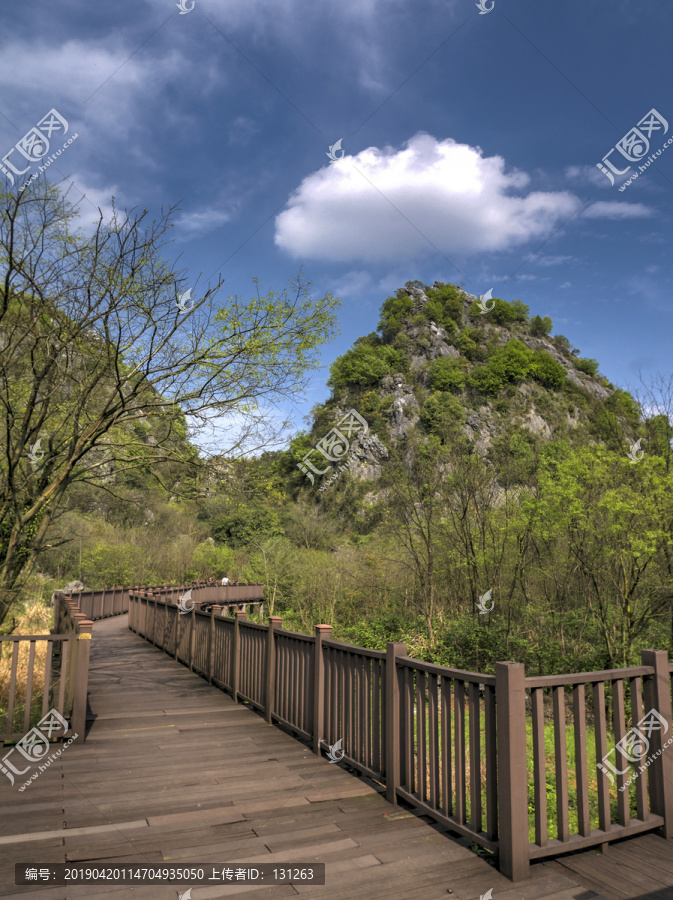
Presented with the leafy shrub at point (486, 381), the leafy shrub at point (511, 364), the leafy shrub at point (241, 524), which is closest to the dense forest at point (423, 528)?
the leafy shrub at point (241, 524)

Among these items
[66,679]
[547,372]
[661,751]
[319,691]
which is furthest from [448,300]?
[661,751]

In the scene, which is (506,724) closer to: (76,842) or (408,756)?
(408,756)

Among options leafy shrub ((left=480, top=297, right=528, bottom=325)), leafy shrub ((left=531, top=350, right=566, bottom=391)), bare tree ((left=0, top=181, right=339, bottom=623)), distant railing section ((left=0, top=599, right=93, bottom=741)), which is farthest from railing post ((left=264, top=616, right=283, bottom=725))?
leafy shrub ((left=480, top=297, right=528, bottom=325))

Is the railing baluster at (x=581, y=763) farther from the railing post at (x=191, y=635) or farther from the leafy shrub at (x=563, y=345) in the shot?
the leafy shrub at (x=563, y=345)

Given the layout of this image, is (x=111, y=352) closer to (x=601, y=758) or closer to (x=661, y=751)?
(x=601, y=758)

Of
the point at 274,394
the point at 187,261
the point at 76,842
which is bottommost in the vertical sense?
the point at 76,842

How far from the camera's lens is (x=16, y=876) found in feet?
9.03

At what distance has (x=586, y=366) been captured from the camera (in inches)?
2953

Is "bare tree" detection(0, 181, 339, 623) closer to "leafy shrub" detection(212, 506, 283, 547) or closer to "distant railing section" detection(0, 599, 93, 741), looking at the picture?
"distant railing section" detection(0, 599, 93, 741)

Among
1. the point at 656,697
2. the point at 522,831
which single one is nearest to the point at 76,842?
the point at 522,831

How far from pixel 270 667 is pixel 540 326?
80.6m

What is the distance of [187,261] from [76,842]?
6.84m

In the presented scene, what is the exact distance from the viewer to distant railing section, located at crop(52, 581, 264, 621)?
17875 millimetres

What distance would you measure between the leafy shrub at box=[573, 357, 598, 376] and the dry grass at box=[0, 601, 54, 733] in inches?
2919
